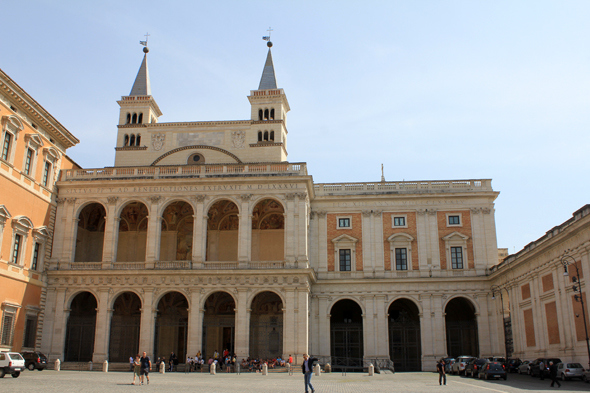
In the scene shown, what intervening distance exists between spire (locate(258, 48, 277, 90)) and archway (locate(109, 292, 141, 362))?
65.0 feet

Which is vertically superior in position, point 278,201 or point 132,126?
point 132,126

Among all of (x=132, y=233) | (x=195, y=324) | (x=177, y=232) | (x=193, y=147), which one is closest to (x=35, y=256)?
(x=132, y=233)

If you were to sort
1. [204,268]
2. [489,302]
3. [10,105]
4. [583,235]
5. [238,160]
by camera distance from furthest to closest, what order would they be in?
[238,160]
[489,302]
[204,268]
[10,105]
[583,235]

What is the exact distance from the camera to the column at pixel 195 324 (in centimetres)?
3509

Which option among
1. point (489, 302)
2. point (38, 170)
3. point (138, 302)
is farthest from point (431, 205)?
point (38, 170)

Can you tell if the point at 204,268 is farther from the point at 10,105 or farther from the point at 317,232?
the point at 10,105

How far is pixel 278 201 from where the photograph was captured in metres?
37.5

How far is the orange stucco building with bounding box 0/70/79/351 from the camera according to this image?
3219 centimetres

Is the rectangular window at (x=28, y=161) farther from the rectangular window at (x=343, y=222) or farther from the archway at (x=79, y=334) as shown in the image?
the rectangular window at (x=343, y=222)

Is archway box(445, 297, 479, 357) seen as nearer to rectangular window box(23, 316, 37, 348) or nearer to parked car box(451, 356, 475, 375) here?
parked car box(451, 356, 475, 375)

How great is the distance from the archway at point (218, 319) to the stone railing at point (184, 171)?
8.61m

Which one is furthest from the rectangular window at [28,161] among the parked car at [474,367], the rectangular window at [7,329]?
the parked car at [474,367]

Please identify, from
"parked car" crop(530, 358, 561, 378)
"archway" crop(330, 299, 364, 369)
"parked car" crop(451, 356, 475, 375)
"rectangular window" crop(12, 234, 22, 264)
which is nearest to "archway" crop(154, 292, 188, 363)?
"rectangular window" crop(12, 234, 22, 264)

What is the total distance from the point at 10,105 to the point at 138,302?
1611 centimetres
